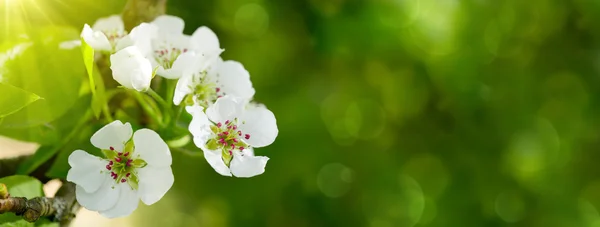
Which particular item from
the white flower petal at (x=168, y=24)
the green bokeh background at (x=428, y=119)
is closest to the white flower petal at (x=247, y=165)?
the white flower petal at (x=168, y=24)

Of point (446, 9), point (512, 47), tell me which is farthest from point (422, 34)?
point (512, 47)

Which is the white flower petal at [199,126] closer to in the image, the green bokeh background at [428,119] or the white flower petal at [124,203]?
the white flower petal at [124,203]

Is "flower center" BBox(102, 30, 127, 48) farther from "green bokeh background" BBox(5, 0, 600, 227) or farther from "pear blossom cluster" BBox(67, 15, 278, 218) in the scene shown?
"green bokeh background" BBox(5, 0, 600, 227)

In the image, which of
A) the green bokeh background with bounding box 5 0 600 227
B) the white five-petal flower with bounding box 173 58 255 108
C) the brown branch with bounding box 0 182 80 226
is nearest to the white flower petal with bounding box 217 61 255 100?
the white five-petal flower with bounding box 173 58 255 108

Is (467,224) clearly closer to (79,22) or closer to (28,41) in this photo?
(79,22)

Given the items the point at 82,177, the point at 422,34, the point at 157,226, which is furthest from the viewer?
the point at 157,226
